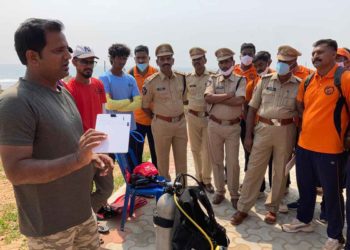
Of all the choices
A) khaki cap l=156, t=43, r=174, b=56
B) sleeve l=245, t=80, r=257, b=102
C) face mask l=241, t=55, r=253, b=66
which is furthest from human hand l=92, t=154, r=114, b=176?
face mask l=241, t=55, r=253, b=66

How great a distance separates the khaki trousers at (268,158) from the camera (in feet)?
12.5

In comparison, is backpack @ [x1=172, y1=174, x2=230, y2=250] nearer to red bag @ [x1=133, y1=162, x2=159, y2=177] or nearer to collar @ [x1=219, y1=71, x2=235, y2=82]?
red bag @ [x1=133, y1=162, x2=159, y2=177]

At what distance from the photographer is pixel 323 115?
3.24 metres

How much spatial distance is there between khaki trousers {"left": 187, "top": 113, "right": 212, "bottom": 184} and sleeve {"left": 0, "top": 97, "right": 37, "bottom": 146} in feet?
11.9

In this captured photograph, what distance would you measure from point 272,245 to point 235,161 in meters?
1.19

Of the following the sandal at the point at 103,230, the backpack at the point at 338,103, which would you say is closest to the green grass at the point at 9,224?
the sandal at the point at 103,230

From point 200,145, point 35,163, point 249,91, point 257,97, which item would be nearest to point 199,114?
point 200,145

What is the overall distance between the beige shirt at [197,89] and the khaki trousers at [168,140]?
1.21ft

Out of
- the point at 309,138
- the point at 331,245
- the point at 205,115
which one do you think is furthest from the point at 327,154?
the point at 205,115

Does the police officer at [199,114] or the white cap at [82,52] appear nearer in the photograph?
the white cap at [82,52]

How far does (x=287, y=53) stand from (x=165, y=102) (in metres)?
1.76

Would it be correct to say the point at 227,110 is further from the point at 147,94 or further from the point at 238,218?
the point at 238,218

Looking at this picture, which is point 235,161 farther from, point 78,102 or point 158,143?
point 78,102

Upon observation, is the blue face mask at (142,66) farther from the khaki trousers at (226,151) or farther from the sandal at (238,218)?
the sandal at (238,218)
